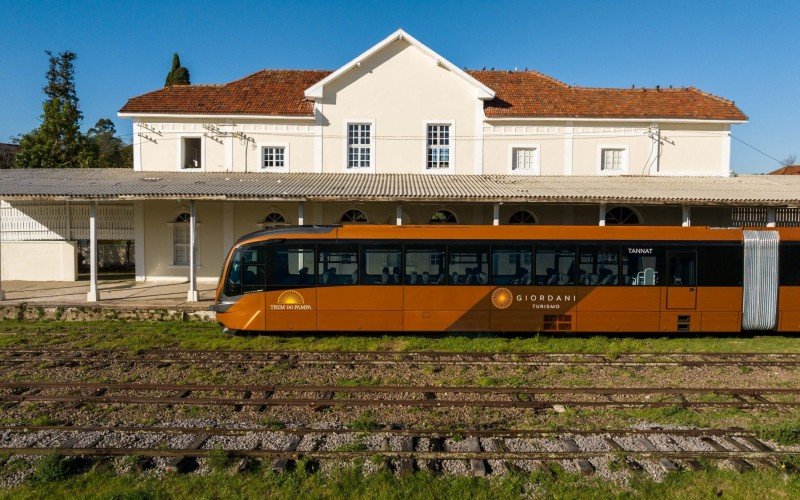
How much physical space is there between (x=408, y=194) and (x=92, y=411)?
38.5ft

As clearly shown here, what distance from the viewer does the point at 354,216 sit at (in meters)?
22.0

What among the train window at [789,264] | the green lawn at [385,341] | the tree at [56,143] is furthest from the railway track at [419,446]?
the tree at [56,143]

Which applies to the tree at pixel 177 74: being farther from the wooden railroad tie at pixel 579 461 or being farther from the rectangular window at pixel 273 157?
the wooden railroad tie at pixel 579 461

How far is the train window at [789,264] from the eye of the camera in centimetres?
1315

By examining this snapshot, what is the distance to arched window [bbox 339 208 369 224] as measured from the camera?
2197cm

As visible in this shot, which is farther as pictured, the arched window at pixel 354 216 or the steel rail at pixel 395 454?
the arched window at pixel 354 216

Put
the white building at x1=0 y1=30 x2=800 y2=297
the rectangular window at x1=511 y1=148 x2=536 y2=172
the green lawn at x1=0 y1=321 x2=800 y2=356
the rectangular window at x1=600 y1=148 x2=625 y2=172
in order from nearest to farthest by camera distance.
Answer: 1. the green lawn at x1=0 y1=321 x2=800 y2=356
2. the white building at x1=0 y1=30 x2=800 y2=297
3. the rectangular window at x1=511 y1=148 x2=536 y2=172
4. the rectangular window at x1=600 y1=148 x2=625 y2=172

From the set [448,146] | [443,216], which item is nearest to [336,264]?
[443,216]

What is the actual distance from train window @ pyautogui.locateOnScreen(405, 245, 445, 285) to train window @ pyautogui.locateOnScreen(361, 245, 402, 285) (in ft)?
0.91

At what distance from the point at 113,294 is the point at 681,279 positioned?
18.9m

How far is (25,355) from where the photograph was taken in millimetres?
11492

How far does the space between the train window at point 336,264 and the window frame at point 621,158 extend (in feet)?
49.6

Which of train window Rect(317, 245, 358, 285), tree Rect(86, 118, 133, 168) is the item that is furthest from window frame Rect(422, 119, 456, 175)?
tree Rect(86, 118, 133, 168)

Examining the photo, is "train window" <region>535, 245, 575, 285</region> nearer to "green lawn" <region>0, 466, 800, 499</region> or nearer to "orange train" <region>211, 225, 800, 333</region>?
"orange train" <region>211, 225, 800, 333</region>
